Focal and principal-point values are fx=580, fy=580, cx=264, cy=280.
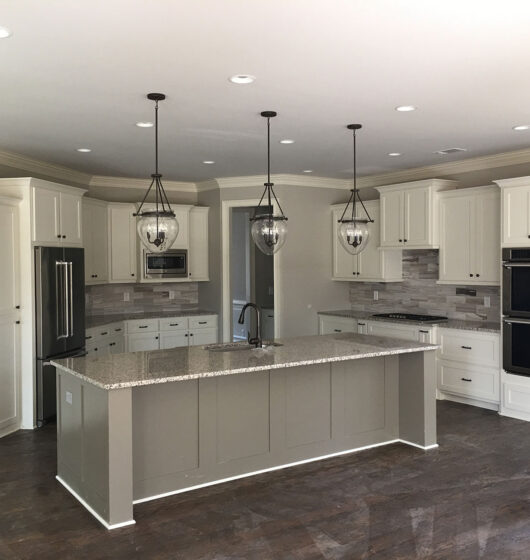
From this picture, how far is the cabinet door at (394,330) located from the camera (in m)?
6.26

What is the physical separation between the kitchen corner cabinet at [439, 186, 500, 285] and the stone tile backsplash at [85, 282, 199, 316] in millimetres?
3383

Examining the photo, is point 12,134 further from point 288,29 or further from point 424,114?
point 424,114

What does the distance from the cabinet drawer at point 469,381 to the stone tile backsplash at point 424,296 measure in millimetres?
676

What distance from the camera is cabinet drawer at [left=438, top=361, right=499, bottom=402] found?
5645mm

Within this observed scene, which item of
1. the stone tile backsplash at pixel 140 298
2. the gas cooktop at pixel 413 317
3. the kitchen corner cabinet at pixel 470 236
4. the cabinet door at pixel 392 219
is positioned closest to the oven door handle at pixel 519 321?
the kitchen corner cabinet at pixel 470 236

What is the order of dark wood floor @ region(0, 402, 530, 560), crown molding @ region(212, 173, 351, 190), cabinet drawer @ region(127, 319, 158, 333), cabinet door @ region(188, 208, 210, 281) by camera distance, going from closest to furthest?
dark wood floor @ region(0, 402, 530, 560)
cabinet drawer @ region(127, 319, 158, 333)
crown molding @ region(212, 173, 351, 190)
cabinet door @ region(188, 208, 210, 281)

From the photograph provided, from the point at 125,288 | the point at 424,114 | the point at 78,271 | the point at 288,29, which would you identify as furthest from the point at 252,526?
the point at 125,288

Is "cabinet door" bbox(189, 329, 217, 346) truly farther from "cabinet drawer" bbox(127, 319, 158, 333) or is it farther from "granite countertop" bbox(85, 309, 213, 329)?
"cabinet drawer" bbox(127, 319, 158, 333)

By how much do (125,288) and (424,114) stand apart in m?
4.58

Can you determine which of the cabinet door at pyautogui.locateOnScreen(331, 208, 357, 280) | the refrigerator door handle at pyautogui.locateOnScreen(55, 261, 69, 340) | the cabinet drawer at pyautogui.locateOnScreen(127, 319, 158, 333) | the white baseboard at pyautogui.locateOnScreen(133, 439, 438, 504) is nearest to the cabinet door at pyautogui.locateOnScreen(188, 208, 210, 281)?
the cabinet drawer at pyautogui.locateOnScreen(127, 319, 158, 333)

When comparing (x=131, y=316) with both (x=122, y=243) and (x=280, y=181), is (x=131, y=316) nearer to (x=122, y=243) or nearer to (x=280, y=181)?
(x=122, y=243)

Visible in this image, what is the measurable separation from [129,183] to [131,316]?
1678mm

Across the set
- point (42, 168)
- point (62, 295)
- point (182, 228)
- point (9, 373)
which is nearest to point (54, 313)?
point (62, 295)

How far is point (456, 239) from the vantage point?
20.1ft
